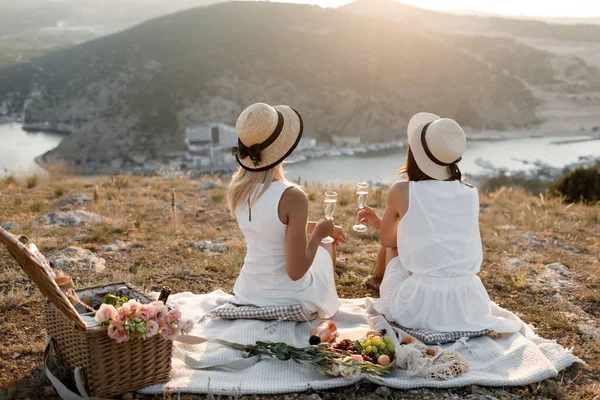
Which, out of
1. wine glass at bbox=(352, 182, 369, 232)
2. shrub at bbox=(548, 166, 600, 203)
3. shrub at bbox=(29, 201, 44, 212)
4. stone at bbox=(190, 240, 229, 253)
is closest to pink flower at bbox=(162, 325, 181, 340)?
wine glass at bbox=(352, 182, 369, 232)

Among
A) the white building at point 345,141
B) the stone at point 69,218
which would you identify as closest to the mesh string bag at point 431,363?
the stone at point 69,218

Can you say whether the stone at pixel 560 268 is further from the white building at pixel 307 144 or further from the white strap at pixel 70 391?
the white building at pixel 307 144

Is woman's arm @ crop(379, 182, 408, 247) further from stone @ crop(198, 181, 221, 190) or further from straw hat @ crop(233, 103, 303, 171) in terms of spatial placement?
stone @ crop(198, 181, 221, 190)

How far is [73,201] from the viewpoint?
7156 millimetres

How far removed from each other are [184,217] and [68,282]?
13.4 ft

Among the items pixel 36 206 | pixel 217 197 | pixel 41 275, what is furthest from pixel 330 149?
pixel 41 275

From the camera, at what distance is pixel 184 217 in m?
6.73

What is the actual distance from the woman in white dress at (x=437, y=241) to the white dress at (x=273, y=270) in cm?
51

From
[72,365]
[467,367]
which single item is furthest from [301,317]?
[72,365]

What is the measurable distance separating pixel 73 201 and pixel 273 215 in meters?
5.21

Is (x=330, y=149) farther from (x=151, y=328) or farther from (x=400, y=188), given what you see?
(x=151, y=328)

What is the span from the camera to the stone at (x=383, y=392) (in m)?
2.67

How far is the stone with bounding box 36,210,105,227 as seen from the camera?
19.5 ft

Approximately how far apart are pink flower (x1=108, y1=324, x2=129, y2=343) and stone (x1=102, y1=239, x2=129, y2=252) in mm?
2970
